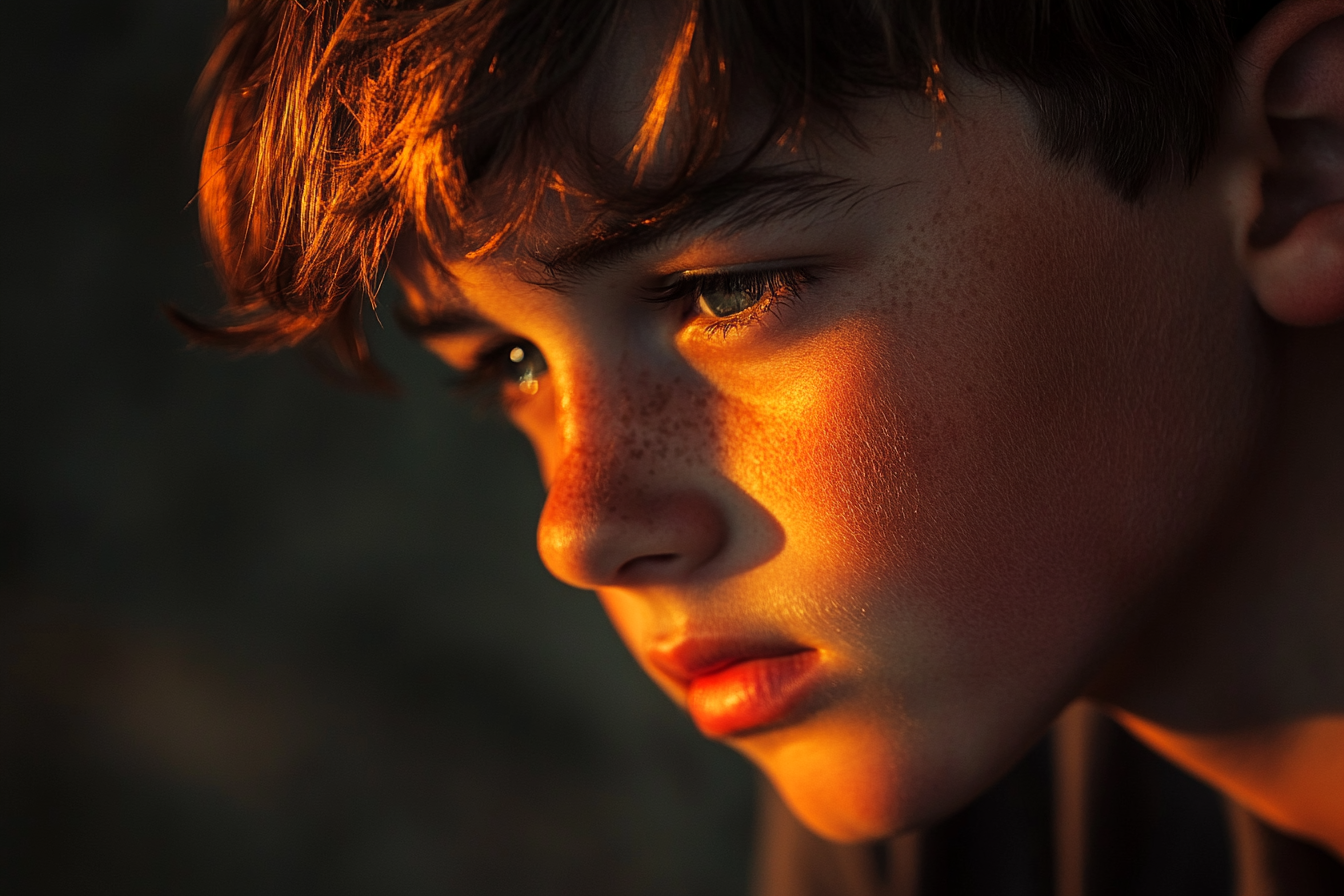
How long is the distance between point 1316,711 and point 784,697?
0.99ft

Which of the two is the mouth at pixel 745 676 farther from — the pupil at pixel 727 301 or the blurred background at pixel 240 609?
the blurred background at pixel 240 609

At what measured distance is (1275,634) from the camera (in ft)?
1.99

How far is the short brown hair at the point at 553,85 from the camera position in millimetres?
428

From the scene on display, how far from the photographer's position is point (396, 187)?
1.53 feet

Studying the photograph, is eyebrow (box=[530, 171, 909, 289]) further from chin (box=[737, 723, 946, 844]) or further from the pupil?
chin (box=[737, 723, 946, 844])

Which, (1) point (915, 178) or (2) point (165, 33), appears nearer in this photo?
(1) point (915, 178)

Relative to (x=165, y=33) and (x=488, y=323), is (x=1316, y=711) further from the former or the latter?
(x=165, y=33)

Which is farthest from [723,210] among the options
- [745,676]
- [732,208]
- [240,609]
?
[240,609]

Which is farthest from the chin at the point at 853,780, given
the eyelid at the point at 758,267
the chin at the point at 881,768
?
the eyelid at the point at 758,267

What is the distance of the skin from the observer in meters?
0.47

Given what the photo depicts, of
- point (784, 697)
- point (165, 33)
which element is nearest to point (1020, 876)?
point (784, 697)

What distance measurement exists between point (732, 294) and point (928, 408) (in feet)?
0.32

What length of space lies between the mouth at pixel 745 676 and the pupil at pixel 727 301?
154 millimetres

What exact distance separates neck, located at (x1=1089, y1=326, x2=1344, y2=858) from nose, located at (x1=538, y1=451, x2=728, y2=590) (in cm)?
23
